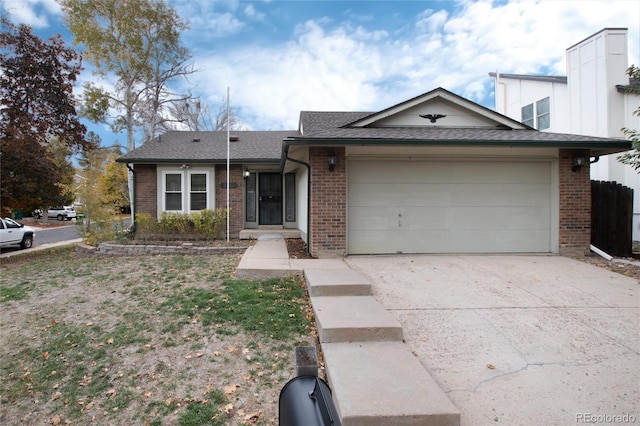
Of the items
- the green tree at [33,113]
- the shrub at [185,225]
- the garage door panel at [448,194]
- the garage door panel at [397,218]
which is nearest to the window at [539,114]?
the garage door panel at [448,194]

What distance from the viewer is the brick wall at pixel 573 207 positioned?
7.44 m

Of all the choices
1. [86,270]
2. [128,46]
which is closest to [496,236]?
[86,270]

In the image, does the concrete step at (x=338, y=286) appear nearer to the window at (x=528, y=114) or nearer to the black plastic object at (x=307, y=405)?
the black plastic object at (x=307, y=405)

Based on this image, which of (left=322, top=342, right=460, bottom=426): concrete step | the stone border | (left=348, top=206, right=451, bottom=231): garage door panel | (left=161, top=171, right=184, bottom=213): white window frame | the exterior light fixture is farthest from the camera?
(left=161, top=171, right=184, bottom=213): white window frame

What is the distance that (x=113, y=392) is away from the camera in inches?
111

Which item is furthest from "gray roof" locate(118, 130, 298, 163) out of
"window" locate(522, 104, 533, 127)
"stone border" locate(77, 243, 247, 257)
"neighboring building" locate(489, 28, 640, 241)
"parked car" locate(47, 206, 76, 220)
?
"parked car" locate(47, 206, 76, 220)

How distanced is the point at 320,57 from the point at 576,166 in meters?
9.24

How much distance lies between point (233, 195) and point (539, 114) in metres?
12.2

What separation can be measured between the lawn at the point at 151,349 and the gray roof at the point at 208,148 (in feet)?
19.4

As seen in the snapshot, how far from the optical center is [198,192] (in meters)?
11.3

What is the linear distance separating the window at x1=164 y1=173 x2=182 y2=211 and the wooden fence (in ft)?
39.5

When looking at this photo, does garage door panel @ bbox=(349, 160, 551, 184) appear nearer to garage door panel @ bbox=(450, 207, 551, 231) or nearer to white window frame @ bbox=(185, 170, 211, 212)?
garage door panel @ bbox=(450, 207, 551, 231)

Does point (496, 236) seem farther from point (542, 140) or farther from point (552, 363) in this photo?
point (552, 363)

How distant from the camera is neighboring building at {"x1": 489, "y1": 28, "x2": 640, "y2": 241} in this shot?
10.6 metres
